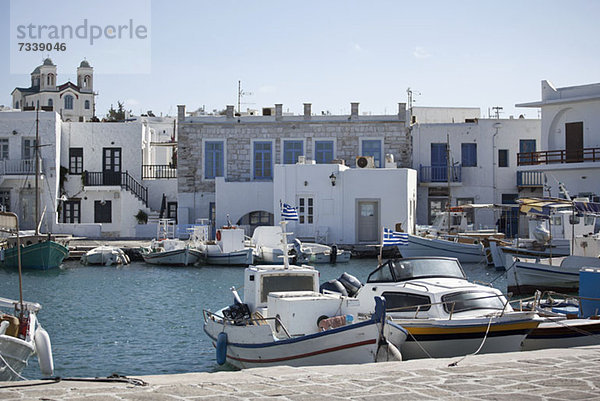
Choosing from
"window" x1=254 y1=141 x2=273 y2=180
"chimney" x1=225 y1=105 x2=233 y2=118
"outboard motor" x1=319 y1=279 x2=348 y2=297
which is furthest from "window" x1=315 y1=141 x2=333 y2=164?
"outboard motor" x1=319 y1=279 x2=348 y2=297

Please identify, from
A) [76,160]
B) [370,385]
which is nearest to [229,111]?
[76,160]

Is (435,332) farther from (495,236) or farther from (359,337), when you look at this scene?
(495,236)

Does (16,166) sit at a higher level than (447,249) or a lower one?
higher

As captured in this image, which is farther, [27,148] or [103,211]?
[103,211]

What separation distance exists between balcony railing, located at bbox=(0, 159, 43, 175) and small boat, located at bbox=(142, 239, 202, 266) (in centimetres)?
1028

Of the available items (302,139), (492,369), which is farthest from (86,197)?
(492,369)

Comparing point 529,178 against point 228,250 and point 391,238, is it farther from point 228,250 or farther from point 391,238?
point 391,238

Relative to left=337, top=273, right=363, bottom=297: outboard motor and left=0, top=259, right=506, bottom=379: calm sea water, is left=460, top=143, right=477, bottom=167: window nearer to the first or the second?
left=0, top=259, right=506, bottom=379: calm sea water

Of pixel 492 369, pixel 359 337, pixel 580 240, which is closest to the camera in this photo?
pixel 492 369

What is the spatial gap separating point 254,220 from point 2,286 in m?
15.3

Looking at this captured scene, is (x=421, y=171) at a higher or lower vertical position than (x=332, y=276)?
higher

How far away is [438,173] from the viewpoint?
41.7 meters

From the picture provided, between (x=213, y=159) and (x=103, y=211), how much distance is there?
6.41m

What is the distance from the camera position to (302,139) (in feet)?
137
